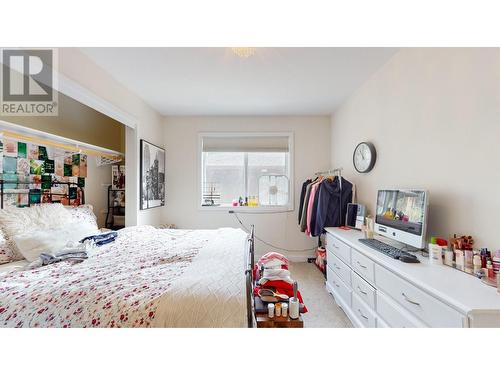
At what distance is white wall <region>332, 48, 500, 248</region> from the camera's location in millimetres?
1263

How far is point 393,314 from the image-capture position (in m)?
1.40

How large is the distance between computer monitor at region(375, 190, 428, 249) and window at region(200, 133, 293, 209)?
199 centimetres

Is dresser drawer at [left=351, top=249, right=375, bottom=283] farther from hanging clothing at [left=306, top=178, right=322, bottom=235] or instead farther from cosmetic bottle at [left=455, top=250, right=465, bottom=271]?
hanging clothing at [left=306, top=178, right=322, bottom=235]

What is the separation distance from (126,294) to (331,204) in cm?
253

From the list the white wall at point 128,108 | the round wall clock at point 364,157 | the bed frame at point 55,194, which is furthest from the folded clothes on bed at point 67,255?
the round wall clock at point 364,157

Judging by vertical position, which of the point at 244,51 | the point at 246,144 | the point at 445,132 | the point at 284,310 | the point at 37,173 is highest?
the point at 244,51

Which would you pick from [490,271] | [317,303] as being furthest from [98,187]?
[490,271]

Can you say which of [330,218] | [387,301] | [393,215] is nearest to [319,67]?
[393,215]

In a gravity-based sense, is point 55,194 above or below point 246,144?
below

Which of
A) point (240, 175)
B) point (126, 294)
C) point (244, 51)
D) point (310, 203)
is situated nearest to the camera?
point (126, 294)

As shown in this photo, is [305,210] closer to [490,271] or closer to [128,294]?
[490,271]

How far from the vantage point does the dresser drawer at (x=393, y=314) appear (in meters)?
1.24
